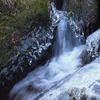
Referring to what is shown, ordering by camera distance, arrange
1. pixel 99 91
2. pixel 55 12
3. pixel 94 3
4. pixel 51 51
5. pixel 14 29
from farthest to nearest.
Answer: pixel 94 3 < pixel 55 12 < pixel 51 51 < pixel 14 29 < pixel 99 91

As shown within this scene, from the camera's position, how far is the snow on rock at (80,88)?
251 cm

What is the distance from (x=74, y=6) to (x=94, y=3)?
618mm

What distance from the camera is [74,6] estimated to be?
6.32m

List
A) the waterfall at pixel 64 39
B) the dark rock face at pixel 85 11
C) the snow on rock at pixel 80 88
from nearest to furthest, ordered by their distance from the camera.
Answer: the snow on rock at pixel 80 88 → the waterfall at pixel 64 39 → the dark rock face at pixel 85 11

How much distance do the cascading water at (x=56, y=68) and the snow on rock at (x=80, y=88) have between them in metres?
1.26

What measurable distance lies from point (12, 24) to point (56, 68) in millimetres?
1483

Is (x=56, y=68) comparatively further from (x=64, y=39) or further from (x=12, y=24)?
(x=12, y=24)

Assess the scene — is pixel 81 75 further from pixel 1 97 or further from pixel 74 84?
pixel 1 97

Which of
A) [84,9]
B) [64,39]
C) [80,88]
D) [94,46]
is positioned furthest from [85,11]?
[80,88]

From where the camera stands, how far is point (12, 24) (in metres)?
4.54

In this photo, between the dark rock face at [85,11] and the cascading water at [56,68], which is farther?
the dark rock face at [85,11]

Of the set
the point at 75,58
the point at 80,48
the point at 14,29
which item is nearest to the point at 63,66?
the point at 75,58

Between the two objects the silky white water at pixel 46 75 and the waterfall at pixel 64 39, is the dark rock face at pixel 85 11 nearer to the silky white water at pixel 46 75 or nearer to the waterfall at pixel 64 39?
the waterfall at pixel 64 39

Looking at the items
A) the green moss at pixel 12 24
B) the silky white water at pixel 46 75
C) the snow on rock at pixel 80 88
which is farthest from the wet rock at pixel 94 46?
the green moss at pixel 12 24
